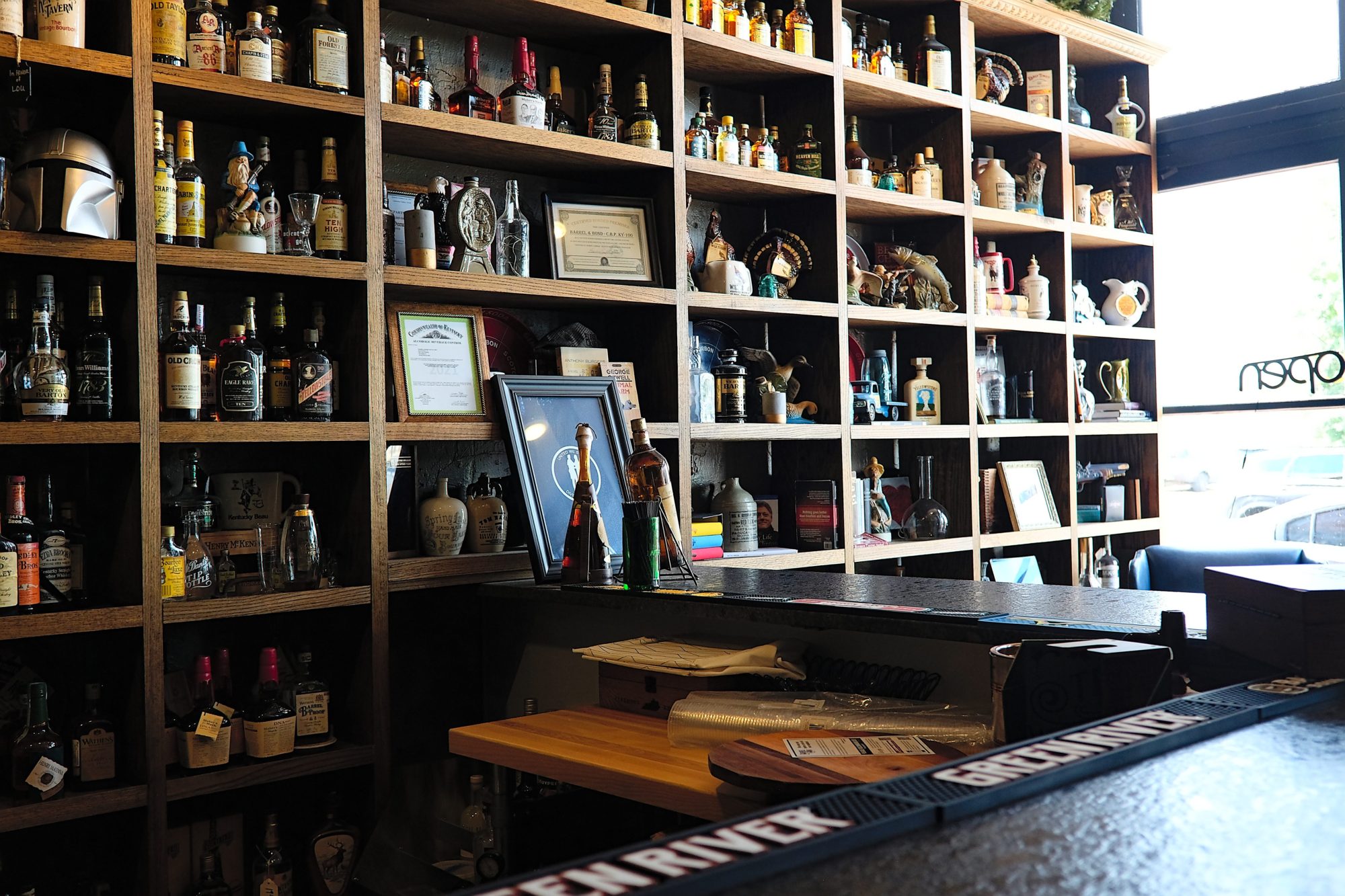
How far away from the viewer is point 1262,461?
182 inches

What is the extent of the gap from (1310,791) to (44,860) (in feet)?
8.10

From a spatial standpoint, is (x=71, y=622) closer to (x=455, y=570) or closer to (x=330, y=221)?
(x=455, y=570)

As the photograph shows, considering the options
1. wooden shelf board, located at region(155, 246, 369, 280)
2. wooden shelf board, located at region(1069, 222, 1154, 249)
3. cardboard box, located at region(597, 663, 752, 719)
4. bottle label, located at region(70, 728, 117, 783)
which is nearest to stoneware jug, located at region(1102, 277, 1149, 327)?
wooden shelf board, located at region(1069, 222, 1154, 249)

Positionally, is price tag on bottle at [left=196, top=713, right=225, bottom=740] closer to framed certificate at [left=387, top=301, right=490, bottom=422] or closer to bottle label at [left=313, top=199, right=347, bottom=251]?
framed certificate at [left=387, top=301, right=490, bottom=422]

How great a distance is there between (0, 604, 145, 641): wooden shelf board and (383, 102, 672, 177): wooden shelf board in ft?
4.07

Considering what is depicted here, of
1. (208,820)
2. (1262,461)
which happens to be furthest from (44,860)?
(1262,461)

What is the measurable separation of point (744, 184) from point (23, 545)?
214 centimetres

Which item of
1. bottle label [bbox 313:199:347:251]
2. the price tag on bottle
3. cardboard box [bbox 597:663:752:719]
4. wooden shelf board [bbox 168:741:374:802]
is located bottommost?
wooden shelf board [bbox 168:741:374:802]

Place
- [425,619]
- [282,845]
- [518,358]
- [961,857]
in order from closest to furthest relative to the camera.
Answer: [961,857], [282,845], [425,619], [518,358]

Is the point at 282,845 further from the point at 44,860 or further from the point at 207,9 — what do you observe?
the point at 207,9

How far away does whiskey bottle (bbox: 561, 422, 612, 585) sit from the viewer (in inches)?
101

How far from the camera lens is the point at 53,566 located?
7.78 feet

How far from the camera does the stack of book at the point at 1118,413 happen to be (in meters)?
4.70

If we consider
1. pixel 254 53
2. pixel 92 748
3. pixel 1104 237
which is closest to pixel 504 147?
pixel 254 53
